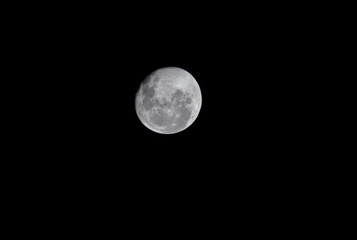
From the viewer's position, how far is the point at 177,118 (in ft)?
14.1

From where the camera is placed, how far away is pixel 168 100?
421cm

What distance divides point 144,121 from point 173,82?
2.67 feet

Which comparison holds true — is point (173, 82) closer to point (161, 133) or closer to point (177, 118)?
point (177, 118)

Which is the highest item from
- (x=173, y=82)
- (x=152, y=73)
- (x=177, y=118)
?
(x=152, y=73)

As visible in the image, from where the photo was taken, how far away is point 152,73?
14.8ft

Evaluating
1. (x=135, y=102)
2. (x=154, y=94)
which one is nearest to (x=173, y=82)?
(x=154, y=94)

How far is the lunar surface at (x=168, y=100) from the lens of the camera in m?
4.23

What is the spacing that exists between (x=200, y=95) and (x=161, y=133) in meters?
0.91

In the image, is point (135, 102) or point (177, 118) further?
point (135, 102)

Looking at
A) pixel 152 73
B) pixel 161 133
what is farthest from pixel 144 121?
pixel 152 73

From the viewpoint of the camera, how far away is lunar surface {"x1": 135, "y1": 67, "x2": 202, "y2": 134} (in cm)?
423

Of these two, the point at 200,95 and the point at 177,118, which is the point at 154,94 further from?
the point at 200,95

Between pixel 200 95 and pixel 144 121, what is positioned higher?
pixel 200 95

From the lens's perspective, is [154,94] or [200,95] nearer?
[154,94]
